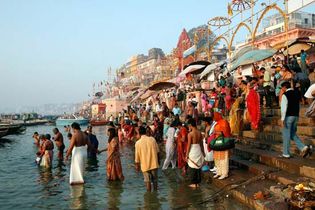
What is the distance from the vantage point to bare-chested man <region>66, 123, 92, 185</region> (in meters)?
9.35

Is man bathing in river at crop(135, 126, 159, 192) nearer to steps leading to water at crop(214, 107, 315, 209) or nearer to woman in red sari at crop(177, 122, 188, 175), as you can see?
steps leading to water at crop(214, 107, 315, 209)

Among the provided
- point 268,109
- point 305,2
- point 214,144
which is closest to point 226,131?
point 214,144

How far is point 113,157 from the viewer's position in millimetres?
9664

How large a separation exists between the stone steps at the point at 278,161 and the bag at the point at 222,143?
39.2 inches

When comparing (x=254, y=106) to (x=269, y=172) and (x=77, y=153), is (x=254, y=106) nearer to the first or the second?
(x=269, y=172)

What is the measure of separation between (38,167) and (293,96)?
9692 mm

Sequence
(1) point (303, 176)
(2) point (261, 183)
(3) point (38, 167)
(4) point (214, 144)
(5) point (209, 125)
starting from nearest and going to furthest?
1. (1) point (303, 176)
2. (2) point (261, 183)
3. (4) point (214, 144)
4. (5) point (209, 125)
5. (3) point (38, 167)

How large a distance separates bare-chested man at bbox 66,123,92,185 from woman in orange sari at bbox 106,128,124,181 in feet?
2.15

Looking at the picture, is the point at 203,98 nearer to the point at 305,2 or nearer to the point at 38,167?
the point at 305,2

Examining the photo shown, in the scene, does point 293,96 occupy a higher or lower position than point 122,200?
higher

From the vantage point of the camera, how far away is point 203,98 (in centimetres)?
1748

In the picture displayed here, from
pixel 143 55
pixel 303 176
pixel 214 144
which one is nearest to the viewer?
pixel 303 176

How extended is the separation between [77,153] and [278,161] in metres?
4.96

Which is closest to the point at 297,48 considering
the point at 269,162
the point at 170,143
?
the point at 170,143
